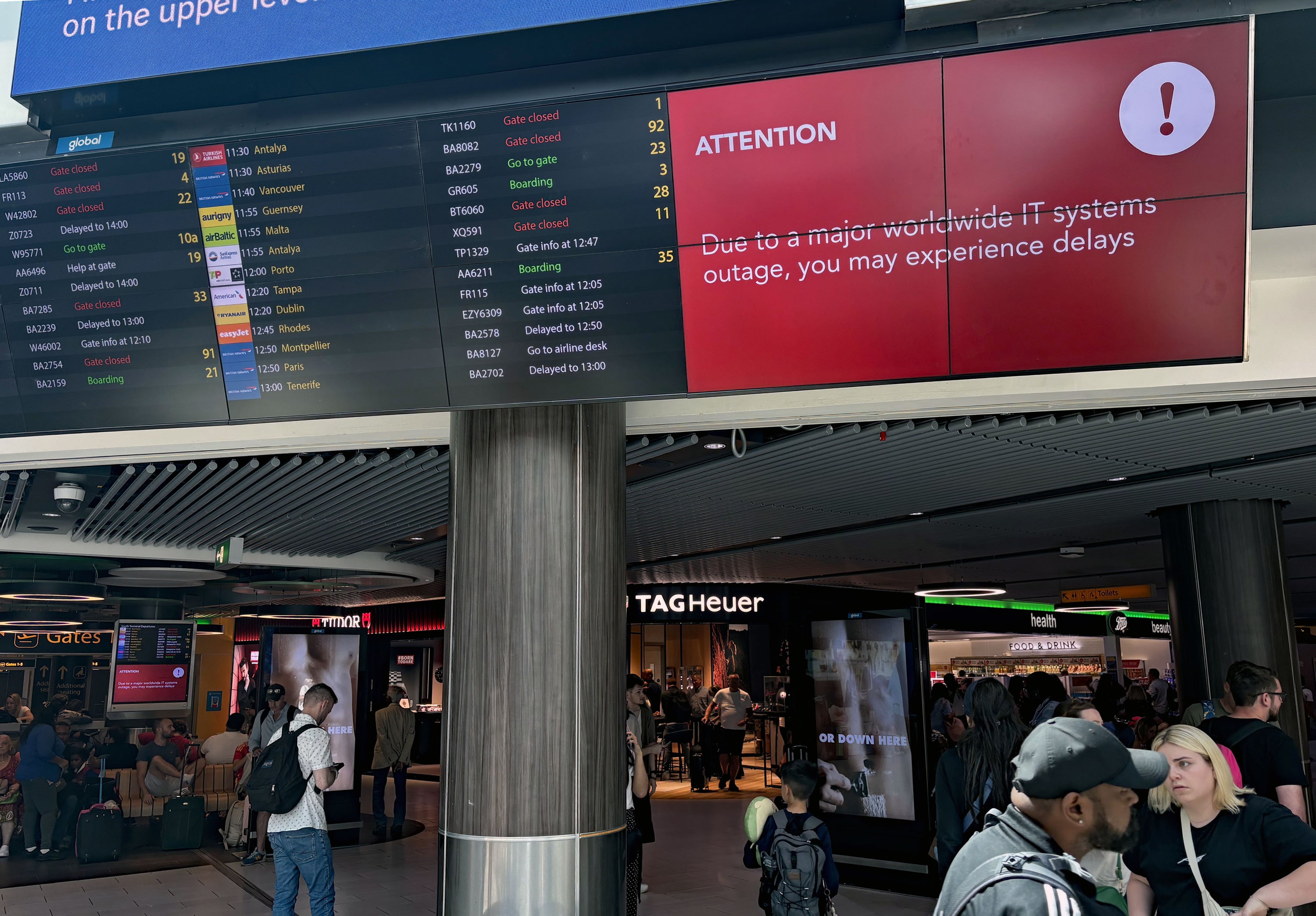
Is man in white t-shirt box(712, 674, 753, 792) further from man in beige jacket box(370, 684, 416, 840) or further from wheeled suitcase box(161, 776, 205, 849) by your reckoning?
wheeled suitcase box(161, 776, 205, 849)

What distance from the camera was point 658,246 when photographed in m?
3.72

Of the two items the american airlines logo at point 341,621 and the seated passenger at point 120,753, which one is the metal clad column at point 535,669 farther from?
the american airlines logo at point 341,621

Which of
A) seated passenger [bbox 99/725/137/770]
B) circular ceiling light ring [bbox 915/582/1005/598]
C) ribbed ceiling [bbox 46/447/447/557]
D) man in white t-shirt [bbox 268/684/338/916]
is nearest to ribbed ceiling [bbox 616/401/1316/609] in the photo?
circular ceiling light ring [bbox 915/582/1005/598]

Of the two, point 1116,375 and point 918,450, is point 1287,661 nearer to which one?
point 918,450

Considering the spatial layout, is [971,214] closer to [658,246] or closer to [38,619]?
[658,246]

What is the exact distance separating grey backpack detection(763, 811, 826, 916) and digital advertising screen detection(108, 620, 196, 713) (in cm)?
1237

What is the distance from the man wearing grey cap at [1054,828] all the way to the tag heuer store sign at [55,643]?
23.0 metres

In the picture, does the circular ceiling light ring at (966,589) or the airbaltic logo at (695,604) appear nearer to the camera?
the circular ceiling light ring at (966,589)

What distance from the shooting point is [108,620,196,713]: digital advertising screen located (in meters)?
13.5

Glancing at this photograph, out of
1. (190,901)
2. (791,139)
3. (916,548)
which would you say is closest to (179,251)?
(791,139)

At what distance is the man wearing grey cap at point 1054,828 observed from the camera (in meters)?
1.50

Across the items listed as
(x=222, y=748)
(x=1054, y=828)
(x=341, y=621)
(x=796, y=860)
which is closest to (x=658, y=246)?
(x=796, y=860)

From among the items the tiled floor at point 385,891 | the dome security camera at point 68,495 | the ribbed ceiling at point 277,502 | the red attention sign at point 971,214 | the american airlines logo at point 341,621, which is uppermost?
the red attention sign at point 971,214

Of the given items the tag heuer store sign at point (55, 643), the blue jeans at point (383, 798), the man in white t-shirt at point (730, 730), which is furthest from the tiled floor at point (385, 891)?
the tag heuer store sign at point (55, 643)
